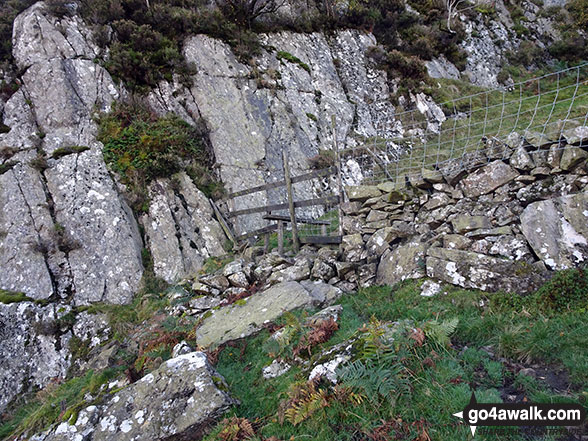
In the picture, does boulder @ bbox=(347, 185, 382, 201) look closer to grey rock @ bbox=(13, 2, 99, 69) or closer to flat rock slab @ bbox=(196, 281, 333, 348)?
flat rock slab @ bbox=(196, 281, 333, 348)

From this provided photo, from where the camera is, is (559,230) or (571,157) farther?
(571,157)

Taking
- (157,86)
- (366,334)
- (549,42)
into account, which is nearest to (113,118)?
(157,86)

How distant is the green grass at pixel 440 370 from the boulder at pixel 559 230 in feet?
2.80

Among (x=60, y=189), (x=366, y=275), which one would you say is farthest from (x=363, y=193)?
(x=60, y=189)

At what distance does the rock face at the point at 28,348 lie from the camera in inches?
305

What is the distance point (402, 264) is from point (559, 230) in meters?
2.56

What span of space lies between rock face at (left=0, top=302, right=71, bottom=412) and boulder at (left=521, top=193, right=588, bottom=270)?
10820mm

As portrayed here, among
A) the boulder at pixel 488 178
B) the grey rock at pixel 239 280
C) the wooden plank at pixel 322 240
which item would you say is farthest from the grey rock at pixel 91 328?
the boulder at pixel 488 178

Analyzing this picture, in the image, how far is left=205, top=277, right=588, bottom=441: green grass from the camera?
10.1ft

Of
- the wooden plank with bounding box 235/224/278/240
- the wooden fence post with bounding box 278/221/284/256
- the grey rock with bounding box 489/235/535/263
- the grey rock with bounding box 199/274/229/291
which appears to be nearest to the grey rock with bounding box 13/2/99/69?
the wooden plank with bounding box 235/224/278/240

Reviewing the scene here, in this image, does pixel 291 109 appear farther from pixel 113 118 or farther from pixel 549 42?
pixel 549 42

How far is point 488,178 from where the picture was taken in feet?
20.9

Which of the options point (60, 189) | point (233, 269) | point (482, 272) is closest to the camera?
point (482, 272)

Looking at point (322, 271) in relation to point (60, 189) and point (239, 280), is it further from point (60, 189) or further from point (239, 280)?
point (60, 189)
